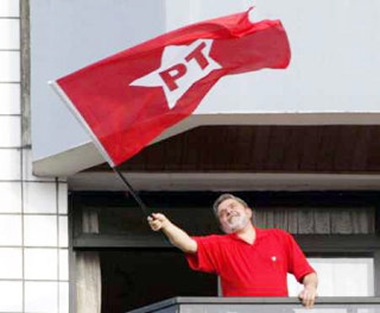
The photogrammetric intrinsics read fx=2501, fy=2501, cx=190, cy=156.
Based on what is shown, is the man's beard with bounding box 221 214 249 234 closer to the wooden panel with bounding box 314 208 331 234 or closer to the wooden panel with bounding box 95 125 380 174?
the wooden panel with bounding box 95 125 380 174

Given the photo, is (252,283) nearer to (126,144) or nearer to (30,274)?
(126,144)

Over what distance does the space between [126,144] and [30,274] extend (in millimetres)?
2644

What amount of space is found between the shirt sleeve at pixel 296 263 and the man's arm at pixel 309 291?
5 centimetres

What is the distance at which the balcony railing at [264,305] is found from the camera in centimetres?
1850

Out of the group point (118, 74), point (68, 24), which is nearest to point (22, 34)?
point (68, 24)

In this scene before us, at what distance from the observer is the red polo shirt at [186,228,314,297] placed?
61.7 feet

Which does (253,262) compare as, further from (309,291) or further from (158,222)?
(158,222)

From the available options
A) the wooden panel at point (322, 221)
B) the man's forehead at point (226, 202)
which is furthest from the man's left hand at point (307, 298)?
the wooden panel at point (322, 221)

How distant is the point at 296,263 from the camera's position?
62.3ft

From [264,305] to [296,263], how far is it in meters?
0.61

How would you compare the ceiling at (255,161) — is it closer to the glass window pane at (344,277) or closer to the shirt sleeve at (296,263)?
the glass window pane at (344,277)

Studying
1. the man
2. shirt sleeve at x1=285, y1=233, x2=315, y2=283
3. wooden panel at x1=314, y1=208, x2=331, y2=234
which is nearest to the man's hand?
the man

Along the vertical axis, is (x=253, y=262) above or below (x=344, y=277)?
below

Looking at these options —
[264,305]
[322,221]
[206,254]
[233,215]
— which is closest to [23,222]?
[206,254]
